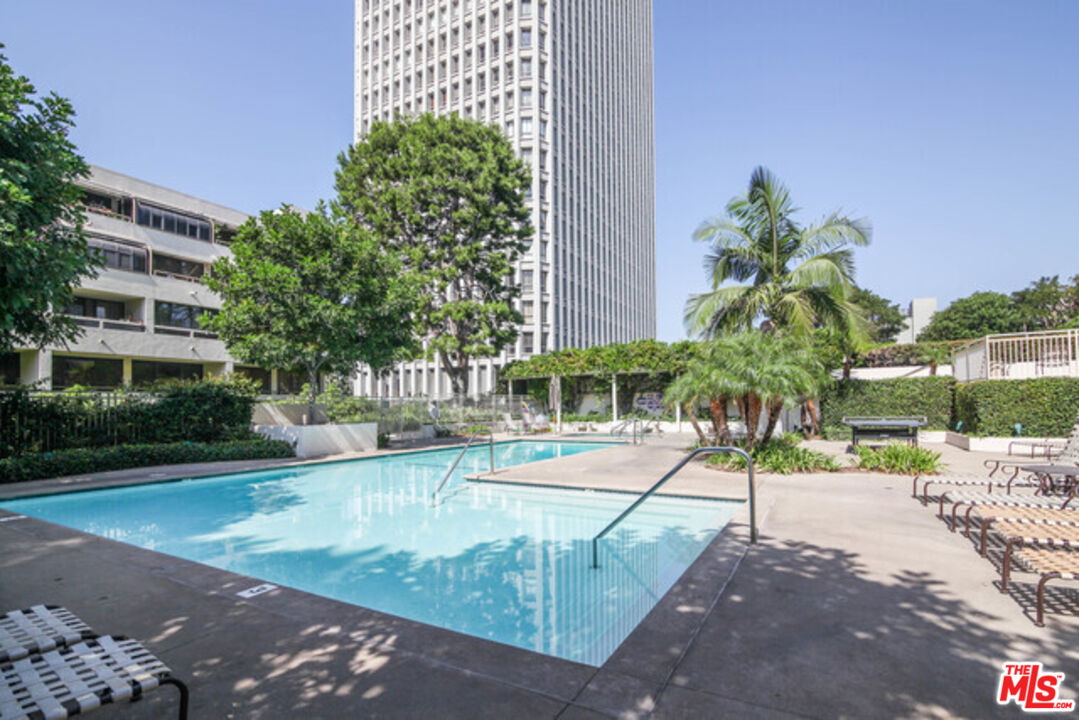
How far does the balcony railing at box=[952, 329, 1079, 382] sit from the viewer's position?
14.2 m

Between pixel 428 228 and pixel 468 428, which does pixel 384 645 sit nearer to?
pixel 468 428

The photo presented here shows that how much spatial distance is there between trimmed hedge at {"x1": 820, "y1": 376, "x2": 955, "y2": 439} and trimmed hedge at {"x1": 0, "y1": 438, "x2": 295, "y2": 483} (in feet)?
62.0

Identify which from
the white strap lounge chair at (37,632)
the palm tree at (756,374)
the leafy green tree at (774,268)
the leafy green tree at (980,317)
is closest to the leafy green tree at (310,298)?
the leafy green tree at (774,268)

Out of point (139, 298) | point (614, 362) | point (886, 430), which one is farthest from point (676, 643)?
point (139, 298)

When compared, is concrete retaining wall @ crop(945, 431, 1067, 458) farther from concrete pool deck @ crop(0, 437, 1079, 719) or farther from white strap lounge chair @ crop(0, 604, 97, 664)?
white strap lounge chair @ crop(0, 604, 97, 664)

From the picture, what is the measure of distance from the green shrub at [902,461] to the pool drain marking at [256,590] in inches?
413

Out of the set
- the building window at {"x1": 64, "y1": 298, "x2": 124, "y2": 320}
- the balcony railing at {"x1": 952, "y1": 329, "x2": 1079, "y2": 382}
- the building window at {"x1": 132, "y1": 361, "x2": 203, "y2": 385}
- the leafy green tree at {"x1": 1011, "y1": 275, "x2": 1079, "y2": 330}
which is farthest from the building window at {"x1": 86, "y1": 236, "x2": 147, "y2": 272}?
the leafy green tree at {"x1": 1011, "y1": 275, "x2": 1079, "y2": 330}

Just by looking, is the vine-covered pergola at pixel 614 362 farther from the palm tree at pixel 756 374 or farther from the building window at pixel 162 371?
the building window at pixel 162 371

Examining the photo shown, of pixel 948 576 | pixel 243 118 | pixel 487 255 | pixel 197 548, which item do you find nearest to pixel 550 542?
pixel 948 576

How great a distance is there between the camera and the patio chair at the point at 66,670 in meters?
1.90

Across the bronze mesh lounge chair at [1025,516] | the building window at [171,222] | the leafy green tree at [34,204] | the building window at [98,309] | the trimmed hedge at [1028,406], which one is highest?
the building window at [171,222]

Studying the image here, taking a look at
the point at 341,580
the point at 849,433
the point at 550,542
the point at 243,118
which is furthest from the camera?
the point at 849,433

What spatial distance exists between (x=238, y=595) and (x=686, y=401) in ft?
31.6

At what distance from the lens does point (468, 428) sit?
24188 millimetres
